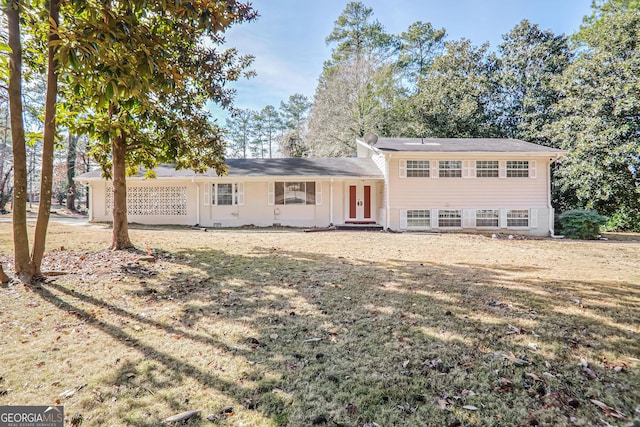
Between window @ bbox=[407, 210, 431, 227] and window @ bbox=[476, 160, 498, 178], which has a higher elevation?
window @ bbox=[476, 160, 498, 178]

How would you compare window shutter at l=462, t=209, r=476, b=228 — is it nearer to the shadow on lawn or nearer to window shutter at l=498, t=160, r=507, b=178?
window shutter at l=498, t=160, r=507, b=178

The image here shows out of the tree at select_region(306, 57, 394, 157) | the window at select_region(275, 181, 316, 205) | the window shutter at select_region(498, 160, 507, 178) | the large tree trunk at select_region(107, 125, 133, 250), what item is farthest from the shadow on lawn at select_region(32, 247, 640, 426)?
the tree at select_region(306, 57, 394, 157)

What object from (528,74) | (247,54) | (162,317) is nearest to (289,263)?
(162,317)

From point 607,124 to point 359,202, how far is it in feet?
39.7

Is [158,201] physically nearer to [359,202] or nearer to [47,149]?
[359,202]

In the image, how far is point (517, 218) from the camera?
14281mm

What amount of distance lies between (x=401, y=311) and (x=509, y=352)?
4.34 ft

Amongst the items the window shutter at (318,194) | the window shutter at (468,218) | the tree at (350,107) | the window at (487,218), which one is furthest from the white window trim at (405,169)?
the tree at (350,107)

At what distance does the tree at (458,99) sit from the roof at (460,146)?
643 centimetres

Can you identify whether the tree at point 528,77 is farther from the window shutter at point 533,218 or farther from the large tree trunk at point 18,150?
the large tree trunk at point 18,150

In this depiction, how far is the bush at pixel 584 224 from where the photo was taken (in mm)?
12922

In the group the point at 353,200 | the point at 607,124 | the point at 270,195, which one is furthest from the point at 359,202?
the point at 607,124

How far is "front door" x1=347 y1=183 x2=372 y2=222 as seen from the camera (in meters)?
16.1

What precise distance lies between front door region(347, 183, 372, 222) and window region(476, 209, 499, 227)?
500 cm
